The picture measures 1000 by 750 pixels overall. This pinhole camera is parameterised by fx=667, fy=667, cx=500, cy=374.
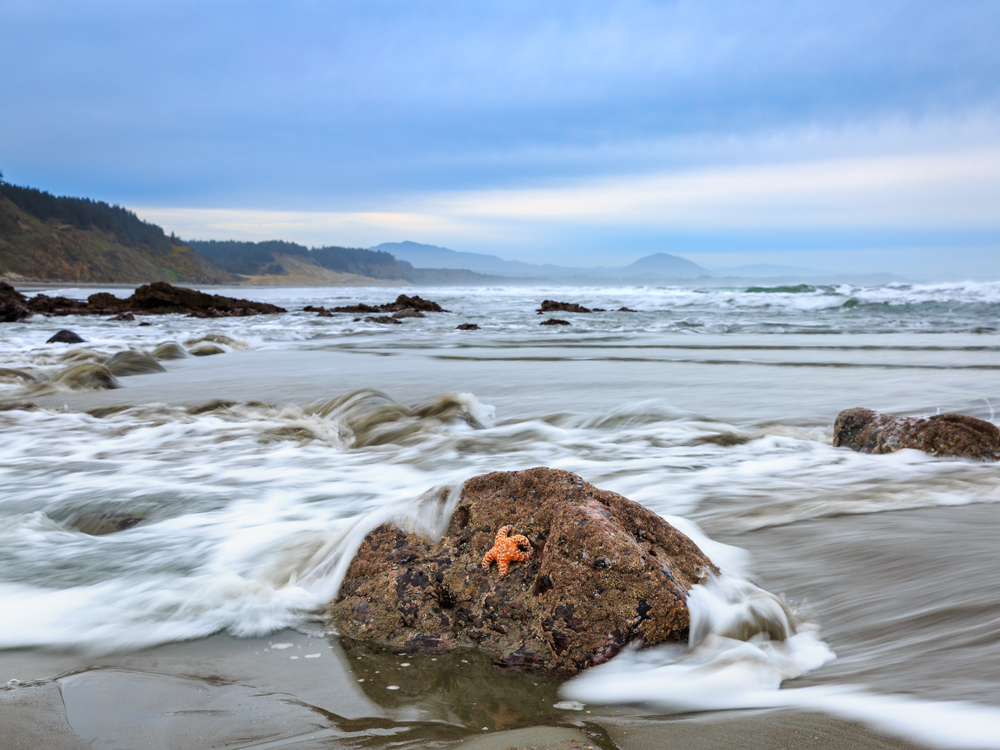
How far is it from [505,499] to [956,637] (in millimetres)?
1450

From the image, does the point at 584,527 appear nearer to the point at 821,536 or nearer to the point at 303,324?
the point at 821,536

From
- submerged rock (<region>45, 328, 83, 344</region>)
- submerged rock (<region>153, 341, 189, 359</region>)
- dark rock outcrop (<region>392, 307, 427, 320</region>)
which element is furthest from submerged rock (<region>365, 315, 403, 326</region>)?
submerged rock (<region>153, 341, 189, 359</region>)

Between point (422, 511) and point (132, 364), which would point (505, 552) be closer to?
point (422, 511)

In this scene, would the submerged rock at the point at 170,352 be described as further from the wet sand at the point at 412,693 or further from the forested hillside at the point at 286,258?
the forested hillside at the point at 286,258

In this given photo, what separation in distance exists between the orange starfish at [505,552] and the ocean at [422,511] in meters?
0.31

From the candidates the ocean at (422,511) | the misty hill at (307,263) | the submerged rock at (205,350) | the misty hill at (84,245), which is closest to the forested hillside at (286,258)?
the misty hill at (307,263)

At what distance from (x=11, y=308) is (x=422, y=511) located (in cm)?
2011

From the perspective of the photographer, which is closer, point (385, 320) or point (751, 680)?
point (751, 680)

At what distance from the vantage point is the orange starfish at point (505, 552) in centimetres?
215

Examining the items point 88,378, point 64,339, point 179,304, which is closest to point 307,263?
point 179,304

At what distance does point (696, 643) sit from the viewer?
1.96m

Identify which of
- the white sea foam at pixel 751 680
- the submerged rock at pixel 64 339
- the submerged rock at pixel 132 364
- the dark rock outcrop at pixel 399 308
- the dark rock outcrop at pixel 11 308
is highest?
the dark rock outcrop at pixel 399 308

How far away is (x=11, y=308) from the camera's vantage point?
58.6ft

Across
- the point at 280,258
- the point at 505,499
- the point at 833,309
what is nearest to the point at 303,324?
the point at 505,499
